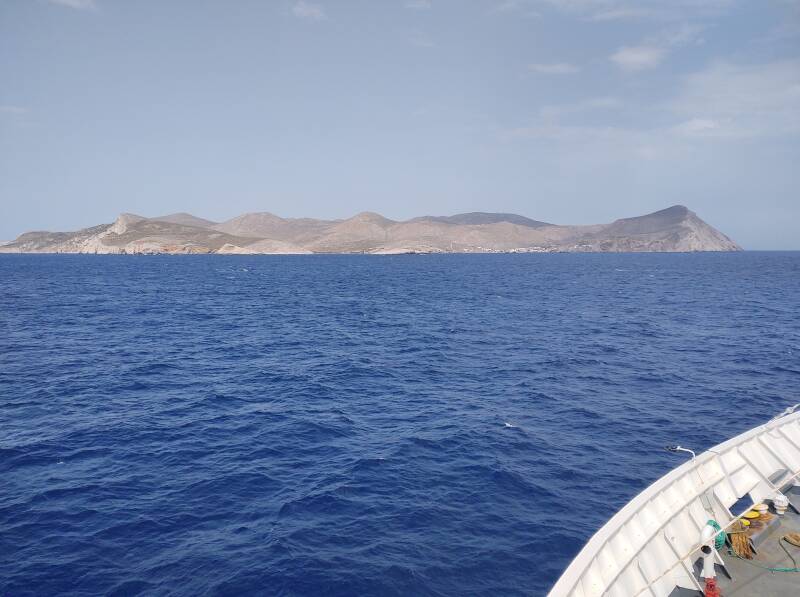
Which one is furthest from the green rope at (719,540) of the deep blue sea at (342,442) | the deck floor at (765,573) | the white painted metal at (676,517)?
the deep blue sea at (342,442)

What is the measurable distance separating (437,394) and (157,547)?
25.9m

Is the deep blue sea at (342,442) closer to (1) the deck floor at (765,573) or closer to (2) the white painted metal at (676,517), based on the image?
(2) the white painted metal at (676,517)

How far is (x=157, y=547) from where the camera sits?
21.8 m

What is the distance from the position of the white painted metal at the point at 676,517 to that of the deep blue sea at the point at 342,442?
273 inches

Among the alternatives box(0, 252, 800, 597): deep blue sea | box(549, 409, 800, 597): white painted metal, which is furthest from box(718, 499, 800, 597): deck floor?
box(0, 252, 800, 597): deep blue sea

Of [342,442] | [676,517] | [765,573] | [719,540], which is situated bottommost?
[342,442]

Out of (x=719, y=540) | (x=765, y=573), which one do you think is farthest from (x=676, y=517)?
(x=765, y=573)

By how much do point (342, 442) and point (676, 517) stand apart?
72.3 feet

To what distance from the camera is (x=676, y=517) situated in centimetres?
1562

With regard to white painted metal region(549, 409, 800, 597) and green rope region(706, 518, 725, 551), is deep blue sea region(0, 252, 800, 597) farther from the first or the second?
green rope region(706, 518, 725, 551)

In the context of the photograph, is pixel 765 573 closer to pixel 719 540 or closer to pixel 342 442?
pixel 719 540

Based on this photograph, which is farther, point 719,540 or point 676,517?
point 676,517

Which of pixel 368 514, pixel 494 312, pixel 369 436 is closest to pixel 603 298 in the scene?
pixel 494 312

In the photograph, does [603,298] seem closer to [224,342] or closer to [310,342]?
[310,342]
